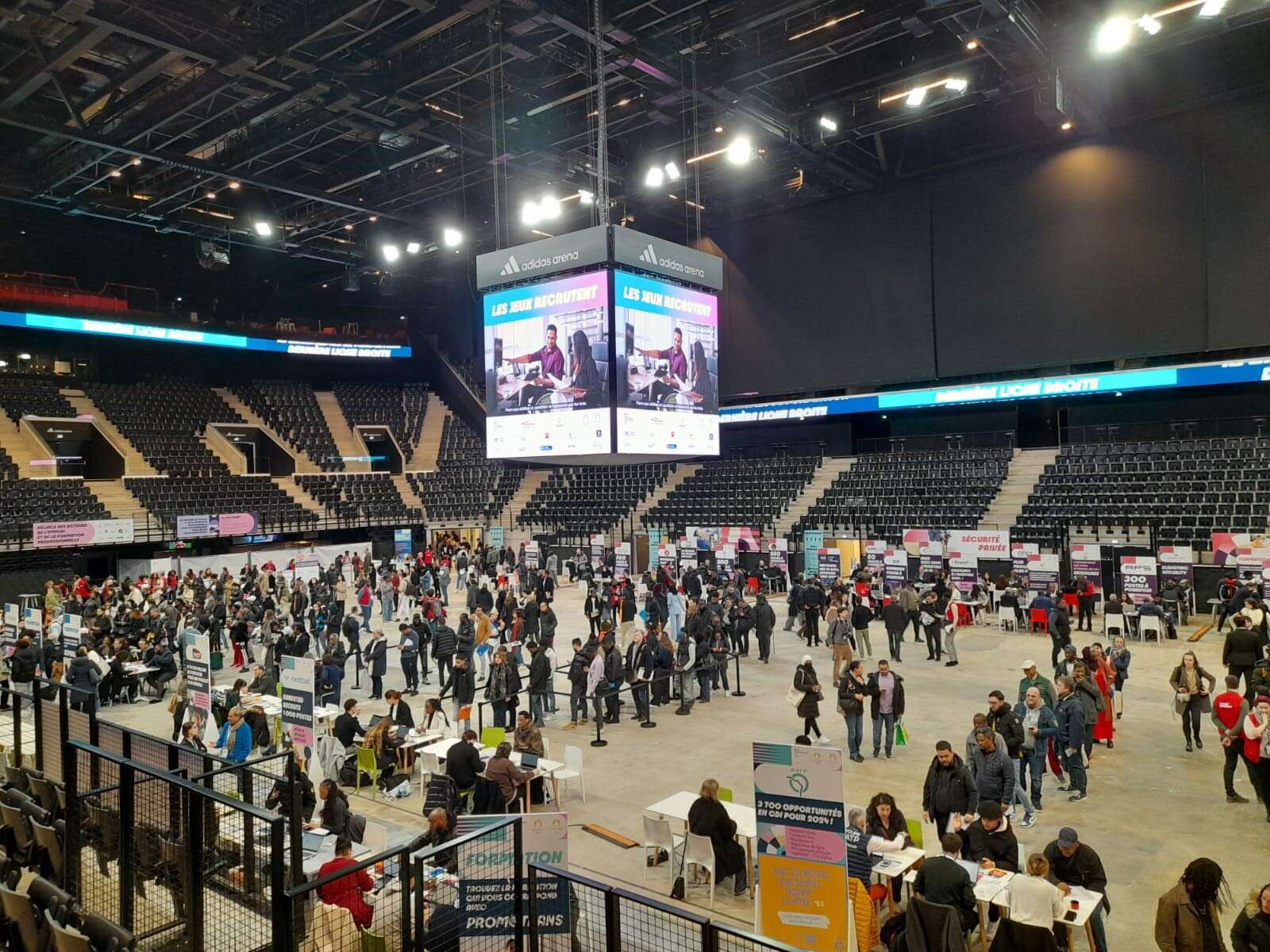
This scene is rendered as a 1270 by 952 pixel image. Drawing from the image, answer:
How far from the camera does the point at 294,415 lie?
4188 cm

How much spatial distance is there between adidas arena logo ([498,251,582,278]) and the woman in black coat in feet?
20.7

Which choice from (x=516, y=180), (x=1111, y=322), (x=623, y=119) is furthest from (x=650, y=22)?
(x=1111, y=322)

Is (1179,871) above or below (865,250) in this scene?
below

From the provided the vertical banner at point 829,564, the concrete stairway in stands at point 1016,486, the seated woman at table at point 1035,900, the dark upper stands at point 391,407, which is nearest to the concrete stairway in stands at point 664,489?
the vertical banner at point 829,564

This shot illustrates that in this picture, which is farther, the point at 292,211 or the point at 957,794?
the point at 292,211

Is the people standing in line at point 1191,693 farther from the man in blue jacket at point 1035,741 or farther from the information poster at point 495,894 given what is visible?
the information poster at point 495,894

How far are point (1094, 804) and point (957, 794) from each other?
2718 mm

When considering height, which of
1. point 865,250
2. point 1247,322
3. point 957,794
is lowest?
point 957,794

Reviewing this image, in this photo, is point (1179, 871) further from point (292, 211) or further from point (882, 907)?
point (292, 211)

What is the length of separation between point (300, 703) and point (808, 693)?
6170mm

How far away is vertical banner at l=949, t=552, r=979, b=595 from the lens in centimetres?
2094

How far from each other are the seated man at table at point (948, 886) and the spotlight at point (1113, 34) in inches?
603

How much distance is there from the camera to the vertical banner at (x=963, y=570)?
20.9 meters

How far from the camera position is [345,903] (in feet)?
18.7
